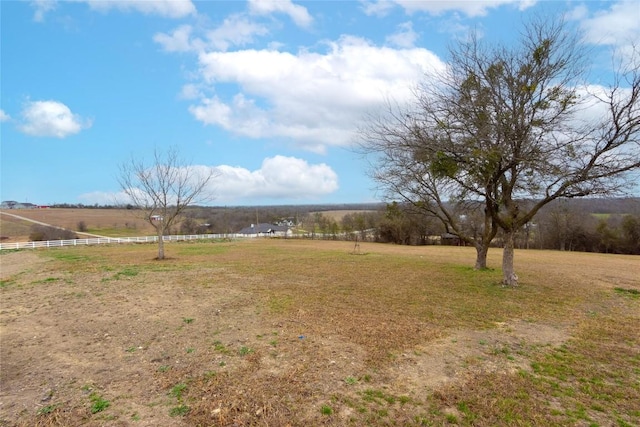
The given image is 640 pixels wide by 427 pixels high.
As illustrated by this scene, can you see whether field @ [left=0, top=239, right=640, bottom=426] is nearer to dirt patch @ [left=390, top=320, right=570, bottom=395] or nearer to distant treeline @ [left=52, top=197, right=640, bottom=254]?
dirt patch @ [left=390, top=320, right=570, bottom=395]

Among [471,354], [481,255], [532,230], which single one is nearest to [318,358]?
[471,354]

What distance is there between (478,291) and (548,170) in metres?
3.78

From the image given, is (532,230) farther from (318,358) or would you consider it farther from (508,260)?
(318,358)

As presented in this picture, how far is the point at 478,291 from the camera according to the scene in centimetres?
1009

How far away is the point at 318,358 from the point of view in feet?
16.4

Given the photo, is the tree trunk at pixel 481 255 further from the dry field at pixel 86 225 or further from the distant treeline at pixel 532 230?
the dry field at pixel 86 225

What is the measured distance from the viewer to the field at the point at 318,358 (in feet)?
11.9

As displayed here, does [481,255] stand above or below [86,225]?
below

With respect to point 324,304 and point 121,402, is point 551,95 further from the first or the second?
point 121,402

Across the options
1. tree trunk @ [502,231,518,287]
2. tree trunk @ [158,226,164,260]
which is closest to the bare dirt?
tree trunk @ [502,231,518,287]

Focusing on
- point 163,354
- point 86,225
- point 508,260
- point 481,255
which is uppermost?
point 86,225

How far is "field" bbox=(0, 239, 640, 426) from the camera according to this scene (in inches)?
143

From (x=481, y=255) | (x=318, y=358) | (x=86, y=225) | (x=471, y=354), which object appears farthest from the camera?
(x=86, y=225)

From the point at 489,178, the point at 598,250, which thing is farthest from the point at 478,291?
the point at 598,250
